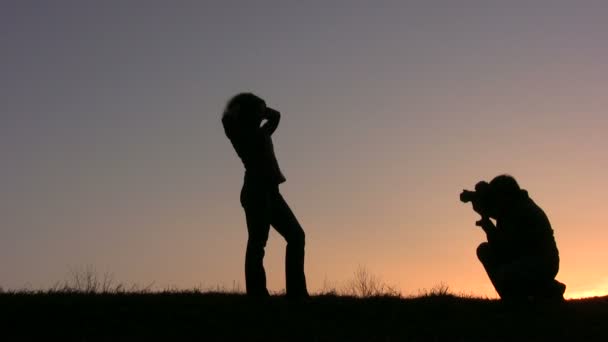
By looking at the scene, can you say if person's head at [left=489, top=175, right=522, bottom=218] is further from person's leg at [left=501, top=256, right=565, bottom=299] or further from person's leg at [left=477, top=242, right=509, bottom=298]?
person's leg at [left=501, top=256, right=565, bottom=299]

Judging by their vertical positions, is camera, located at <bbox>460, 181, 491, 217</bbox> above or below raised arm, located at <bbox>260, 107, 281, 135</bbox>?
below

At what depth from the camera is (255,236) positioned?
9695mm

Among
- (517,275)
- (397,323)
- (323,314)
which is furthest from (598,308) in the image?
(323,314)

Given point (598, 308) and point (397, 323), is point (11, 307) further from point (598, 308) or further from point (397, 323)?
point (598, 308)

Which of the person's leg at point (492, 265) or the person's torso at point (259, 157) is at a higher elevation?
the person's torso at point (259, 157)

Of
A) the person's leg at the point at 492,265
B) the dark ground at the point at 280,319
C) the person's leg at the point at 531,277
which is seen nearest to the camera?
the dark ground at the point at 280,319

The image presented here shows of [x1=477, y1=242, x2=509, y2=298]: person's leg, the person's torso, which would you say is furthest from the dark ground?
the person's torso

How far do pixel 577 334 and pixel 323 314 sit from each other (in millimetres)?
2578

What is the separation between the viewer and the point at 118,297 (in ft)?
32.8

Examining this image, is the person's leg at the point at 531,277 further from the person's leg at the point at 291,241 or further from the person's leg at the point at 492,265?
the person's leg at the point at 291,241

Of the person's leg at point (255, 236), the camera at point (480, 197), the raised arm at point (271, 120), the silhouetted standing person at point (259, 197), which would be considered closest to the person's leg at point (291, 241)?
the silhouetted standing person at point (259, 197)

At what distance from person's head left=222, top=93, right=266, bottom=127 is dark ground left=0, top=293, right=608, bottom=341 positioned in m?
2.00

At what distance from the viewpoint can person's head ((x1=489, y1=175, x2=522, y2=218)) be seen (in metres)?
10.3

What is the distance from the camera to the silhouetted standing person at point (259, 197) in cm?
969
